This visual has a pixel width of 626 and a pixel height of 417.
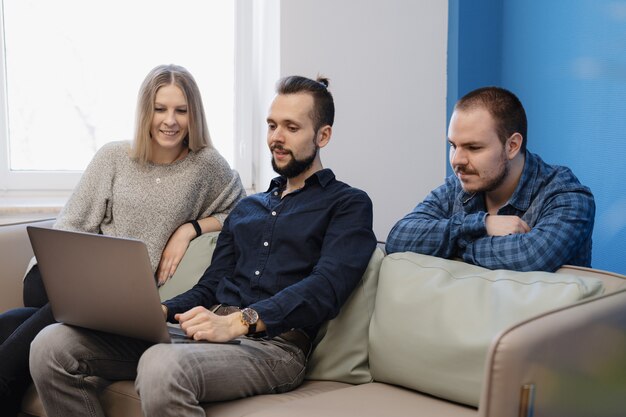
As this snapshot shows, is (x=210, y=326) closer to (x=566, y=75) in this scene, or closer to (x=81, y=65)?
(x=566, y=75)

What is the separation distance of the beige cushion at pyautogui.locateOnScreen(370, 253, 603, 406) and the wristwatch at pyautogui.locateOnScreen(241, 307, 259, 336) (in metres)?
0.31

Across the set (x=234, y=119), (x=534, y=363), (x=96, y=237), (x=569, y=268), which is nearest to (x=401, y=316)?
(x=569, y=268)

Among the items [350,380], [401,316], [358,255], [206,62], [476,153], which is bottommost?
[350,380]

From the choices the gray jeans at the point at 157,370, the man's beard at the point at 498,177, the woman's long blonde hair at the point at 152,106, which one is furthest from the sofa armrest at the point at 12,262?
the man's beard at the point at 498,177

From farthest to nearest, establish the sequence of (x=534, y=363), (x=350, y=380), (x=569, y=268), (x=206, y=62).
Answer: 1. (x=206, y=62)
2. (x=350, y=380)
3. (x=569, y=268)
4. (x=534, y=363)

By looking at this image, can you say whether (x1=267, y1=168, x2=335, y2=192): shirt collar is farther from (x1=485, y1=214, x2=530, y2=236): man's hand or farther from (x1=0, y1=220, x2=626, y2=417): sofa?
(x1=485, y1=214, x2=530, y2=236): man's hand

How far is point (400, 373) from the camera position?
73.5 inches

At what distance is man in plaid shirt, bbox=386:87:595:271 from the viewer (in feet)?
6.11

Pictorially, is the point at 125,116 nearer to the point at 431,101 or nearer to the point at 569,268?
the point at 431,101

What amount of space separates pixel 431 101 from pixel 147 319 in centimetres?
183

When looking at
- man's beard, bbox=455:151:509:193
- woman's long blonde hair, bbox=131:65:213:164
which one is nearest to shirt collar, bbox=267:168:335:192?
man's beard, bbox=455:151:509:193

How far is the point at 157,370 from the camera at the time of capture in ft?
5.56

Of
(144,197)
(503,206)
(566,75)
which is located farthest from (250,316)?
(566,75)

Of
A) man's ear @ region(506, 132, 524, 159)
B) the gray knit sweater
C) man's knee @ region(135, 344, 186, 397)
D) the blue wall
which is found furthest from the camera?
the gray knit sweater
